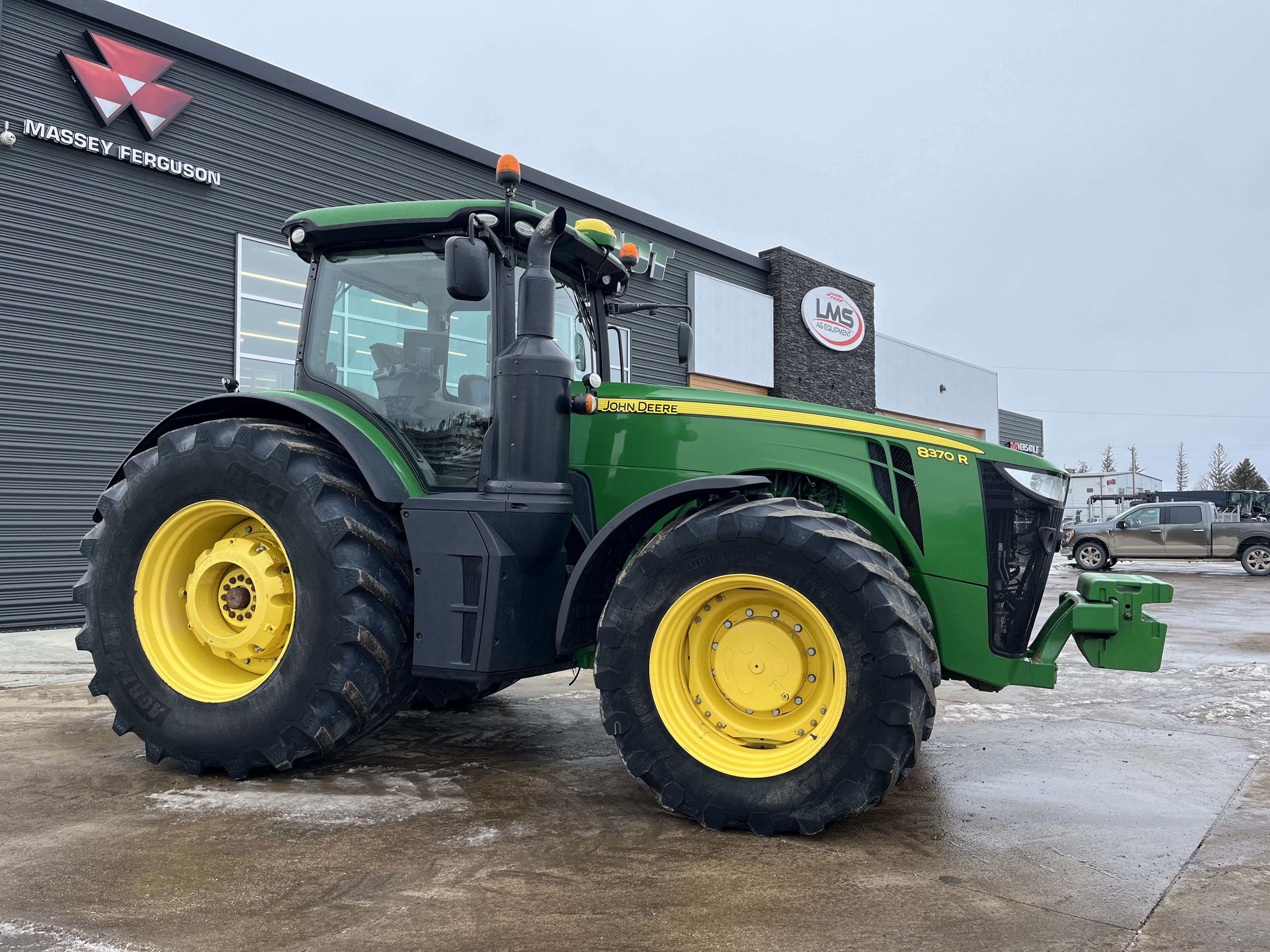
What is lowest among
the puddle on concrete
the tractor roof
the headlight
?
the puddle on concrete

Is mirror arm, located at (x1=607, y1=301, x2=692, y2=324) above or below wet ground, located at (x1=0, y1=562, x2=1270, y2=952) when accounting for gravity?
above

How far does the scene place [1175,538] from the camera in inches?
860

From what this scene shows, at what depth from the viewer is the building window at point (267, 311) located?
10836 millimetres

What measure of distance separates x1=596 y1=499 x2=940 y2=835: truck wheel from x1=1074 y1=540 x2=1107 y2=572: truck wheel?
70.2 ft

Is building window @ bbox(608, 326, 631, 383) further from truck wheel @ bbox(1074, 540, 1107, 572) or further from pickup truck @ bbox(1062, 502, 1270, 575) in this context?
truck wheel @ bbox(1074, 540, 1107, 572)

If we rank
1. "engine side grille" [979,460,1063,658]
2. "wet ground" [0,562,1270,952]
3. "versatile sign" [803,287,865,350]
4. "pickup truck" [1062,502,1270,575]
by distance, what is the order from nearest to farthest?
"wet ground" [0,562,1270,952] < "engine side grille" [979,460,1063,658] < "versatile sign" [803,287,865,350] < "pickup truck" [1062,502,1270,575]

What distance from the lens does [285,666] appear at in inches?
154

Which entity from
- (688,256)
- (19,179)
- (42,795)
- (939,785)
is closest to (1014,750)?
(939,785)

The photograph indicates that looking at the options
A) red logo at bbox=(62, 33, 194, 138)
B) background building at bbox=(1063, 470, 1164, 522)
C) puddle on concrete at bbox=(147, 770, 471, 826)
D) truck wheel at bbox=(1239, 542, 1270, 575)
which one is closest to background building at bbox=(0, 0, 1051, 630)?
red logo at bbox=(62, 33, 194, 138)

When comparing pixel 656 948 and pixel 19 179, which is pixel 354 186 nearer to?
pixel 19 179

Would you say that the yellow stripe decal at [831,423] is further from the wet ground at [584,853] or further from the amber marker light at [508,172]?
the wet ground at [584,853]

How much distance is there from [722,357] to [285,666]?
15.7m

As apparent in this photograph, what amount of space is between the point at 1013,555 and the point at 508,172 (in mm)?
2679

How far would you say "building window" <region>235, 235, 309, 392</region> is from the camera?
10.8m
